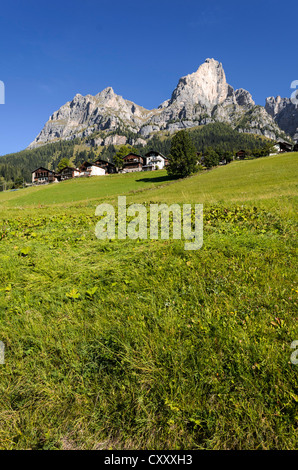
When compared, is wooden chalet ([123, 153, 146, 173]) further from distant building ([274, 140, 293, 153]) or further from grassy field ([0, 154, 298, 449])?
grassy field ([0, 154, 298, 449])

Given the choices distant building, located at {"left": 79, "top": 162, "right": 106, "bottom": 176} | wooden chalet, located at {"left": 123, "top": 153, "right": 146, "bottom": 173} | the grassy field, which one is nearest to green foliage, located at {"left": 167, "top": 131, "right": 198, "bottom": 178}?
the grassy field

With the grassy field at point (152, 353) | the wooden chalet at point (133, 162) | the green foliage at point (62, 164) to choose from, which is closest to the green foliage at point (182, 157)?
the grassy field at point (152, 353)

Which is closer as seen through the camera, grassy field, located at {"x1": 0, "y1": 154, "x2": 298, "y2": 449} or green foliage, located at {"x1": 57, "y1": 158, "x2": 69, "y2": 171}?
grassy field, located at {"x1": 0, "y1": 154, "x2": 298, "y2": 449}

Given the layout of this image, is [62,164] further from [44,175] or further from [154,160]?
[154,160]

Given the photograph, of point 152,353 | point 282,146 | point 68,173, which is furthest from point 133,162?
point 152,353

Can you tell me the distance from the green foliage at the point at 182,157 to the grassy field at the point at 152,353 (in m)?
56.3

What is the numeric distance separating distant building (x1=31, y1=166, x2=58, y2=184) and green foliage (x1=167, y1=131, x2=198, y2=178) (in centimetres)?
9486

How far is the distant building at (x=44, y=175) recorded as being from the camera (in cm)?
12684

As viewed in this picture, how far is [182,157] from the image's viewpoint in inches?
2223

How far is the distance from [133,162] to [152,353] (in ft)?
394

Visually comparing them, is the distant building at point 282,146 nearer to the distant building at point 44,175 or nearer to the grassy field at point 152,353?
the distant building at point 44,175

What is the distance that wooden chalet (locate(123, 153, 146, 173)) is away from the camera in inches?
4496

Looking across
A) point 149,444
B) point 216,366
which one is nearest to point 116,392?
point 149,444

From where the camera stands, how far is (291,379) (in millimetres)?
2078
